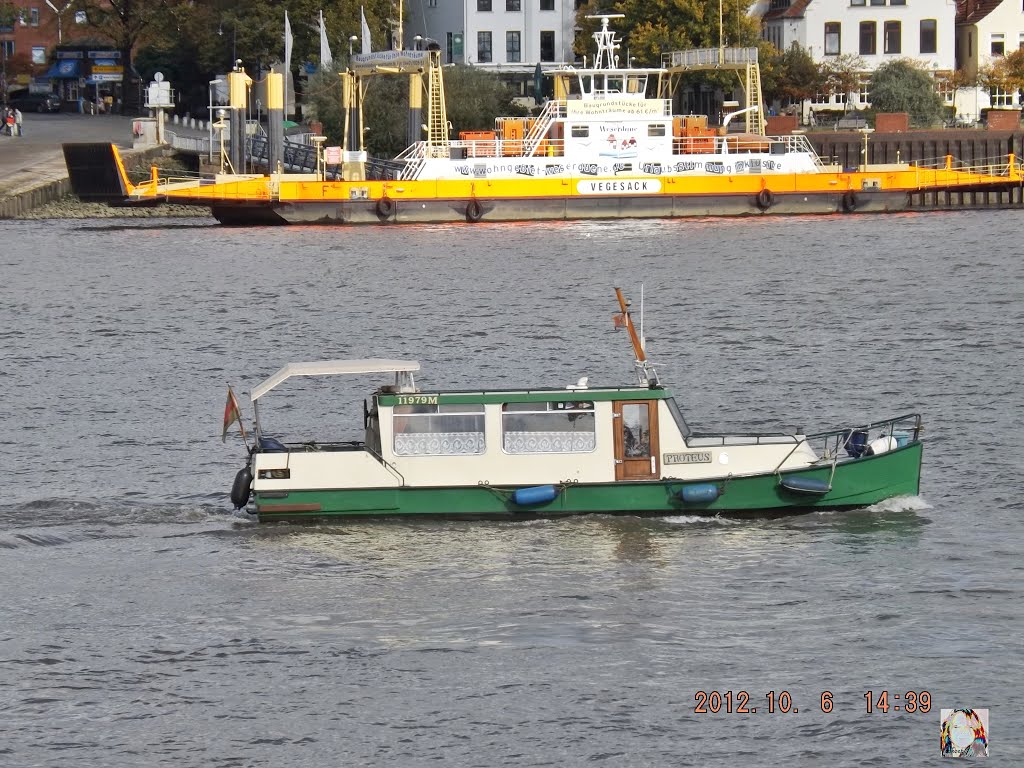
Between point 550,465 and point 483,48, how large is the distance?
8449 cm

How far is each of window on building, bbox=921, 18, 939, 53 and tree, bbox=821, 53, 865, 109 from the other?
3922 millimetres

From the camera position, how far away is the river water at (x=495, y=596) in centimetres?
1744

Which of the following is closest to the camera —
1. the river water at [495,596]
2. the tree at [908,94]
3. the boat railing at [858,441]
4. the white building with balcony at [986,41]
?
the river water at [495,596]

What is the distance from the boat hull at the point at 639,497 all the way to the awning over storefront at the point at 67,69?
350ft

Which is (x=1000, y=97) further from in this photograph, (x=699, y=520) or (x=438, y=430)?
(x=438, y=430)

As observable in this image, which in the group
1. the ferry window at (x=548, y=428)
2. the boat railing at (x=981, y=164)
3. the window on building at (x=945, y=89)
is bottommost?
the ferry window at (x=548, y=428)

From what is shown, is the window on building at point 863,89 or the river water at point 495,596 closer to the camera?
the river water at point 495,596

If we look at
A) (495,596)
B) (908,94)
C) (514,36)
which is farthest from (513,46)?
(495,596)

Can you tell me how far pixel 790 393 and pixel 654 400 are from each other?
11278mm

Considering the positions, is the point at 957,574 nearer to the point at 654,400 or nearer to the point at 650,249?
the point at 654,400
